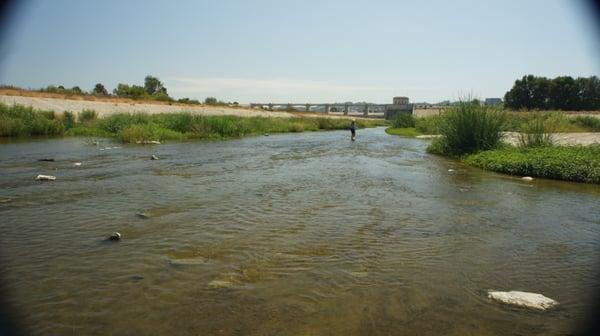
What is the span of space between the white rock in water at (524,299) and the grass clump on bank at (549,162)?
1155 centimetres

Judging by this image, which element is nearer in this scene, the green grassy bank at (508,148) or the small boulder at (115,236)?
the small boulder at (115,236)

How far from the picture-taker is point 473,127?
2162 centimetres

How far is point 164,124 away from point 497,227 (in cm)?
2980

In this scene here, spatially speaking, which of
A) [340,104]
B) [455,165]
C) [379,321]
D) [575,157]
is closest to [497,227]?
[379,321]

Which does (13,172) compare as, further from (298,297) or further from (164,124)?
(164,124)

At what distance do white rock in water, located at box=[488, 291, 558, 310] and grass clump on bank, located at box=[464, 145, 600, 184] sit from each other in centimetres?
1155

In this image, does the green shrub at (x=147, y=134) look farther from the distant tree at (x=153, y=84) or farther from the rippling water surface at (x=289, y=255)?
the distant tree at (x=153, y=84)

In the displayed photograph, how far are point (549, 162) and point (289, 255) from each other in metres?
13.4

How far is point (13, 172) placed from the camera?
45.1 ft

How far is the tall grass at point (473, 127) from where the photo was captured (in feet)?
69.9

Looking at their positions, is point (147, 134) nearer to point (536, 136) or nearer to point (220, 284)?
point (536, 136)

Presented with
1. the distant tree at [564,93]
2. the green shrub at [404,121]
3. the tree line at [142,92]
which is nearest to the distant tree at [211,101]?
the tree line at [142,92]

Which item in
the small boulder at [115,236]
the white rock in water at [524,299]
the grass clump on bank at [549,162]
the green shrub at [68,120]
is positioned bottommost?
the white rock in water at [524,299]

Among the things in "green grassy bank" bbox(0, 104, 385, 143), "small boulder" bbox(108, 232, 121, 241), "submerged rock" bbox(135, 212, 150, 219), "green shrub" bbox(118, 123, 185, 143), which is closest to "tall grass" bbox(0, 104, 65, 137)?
"green grassy bank" bbox(0, 104, 385, 143)
